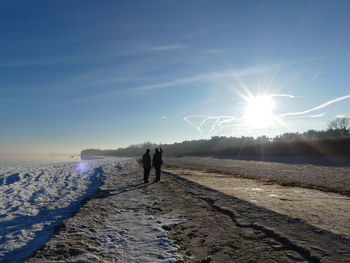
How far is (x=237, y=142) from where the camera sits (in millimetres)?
101875

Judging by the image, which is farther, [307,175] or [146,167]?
[307,175]

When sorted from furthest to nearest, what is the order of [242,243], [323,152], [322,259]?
[323,152] → [242,243] → [322,259]

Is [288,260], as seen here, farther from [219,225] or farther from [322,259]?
[219,225]

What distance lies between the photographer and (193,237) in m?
5.59

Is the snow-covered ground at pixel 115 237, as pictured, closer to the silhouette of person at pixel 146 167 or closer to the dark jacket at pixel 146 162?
the silhouette of person at pixel 146 167

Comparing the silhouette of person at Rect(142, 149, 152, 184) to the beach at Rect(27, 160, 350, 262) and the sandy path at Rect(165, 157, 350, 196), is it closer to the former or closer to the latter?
the beach at Rect(27, 160, 350, 262)

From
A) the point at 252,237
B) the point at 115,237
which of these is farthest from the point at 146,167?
the point at 252,237

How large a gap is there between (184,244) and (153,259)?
0.93 m

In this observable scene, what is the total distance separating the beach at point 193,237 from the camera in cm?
446

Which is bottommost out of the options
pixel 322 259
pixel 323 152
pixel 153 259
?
pixel 153 259

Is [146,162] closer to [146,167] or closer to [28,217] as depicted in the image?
[146,167]

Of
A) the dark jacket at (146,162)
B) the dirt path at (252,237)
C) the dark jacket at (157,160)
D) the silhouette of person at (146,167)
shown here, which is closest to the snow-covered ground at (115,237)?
the dirt path at (252,237)

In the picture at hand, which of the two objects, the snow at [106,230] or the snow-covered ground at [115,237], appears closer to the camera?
the snow-covered ground at [115,237]

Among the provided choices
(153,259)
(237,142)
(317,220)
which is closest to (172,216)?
(153,259)
